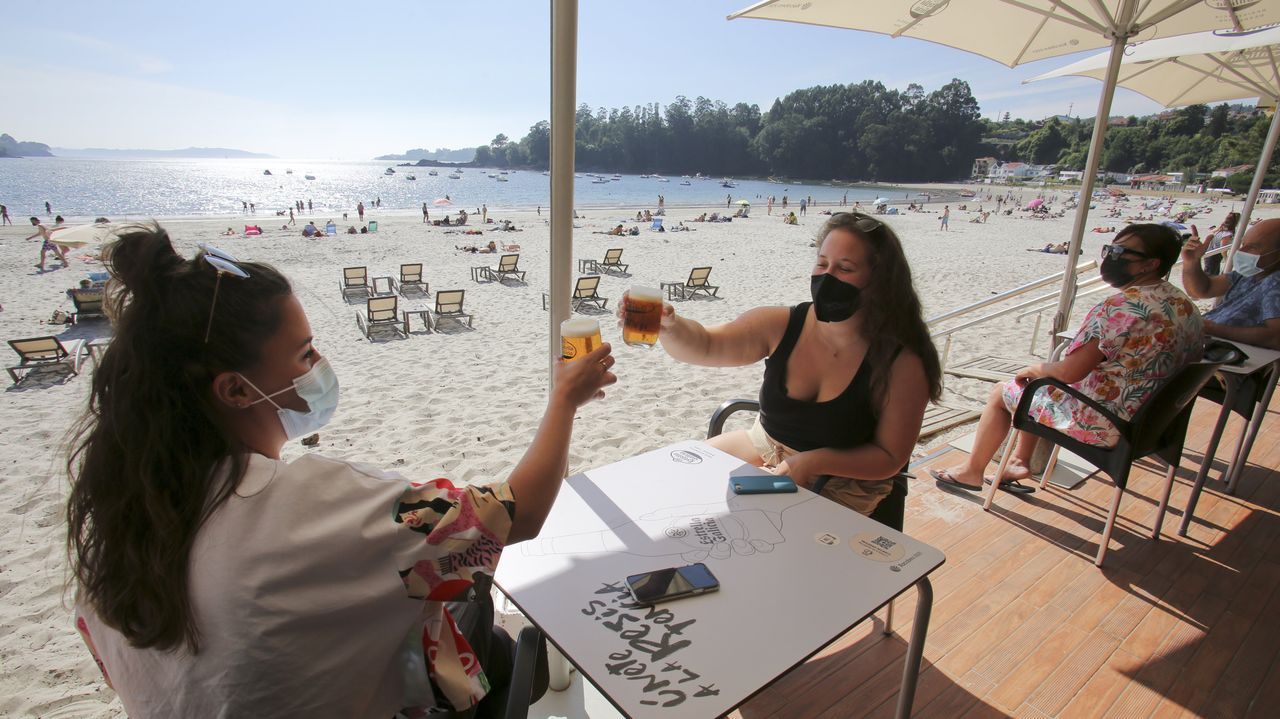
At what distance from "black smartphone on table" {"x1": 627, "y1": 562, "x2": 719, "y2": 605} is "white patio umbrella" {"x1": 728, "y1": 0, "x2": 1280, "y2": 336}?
3.09 meters

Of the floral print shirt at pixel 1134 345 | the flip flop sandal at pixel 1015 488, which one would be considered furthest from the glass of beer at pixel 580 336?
the flip flop sandal at pixel 1015 488

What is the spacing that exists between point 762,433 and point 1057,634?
1364 millimetres

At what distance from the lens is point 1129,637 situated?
2.19 metres

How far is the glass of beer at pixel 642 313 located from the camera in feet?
5.57

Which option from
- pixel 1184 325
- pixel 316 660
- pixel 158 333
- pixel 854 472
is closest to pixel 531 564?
pixel 316 660

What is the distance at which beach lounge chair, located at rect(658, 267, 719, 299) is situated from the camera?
12.1 m

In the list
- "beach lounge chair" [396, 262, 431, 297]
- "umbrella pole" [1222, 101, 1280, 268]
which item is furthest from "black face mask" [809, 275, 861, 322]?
"beach lounge chair" [396, 262, 431, 297]

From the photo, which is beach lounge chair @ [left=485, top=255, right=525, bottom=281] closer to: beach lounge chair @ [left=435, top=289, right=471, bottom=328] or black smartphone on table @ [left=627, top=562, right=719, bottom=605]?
beach lounge chair @ [left=435, top=289, right=471, bottom=328]

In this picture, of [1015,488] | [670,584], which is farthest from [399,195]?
[670,584]

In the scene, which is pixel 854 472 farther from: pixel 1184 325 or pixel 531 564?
pixel 1184 325

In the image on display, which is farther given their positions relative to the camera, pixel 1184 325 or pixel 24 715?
pixel 1184 325

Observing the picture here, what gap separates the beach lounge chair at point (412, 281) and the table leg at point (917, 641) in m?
12.4

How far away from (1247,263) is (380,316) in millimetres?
10002

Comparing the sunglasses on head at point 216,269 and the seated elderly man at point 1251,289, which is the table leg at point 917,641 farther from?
the seated elderly man at point 1251,289
